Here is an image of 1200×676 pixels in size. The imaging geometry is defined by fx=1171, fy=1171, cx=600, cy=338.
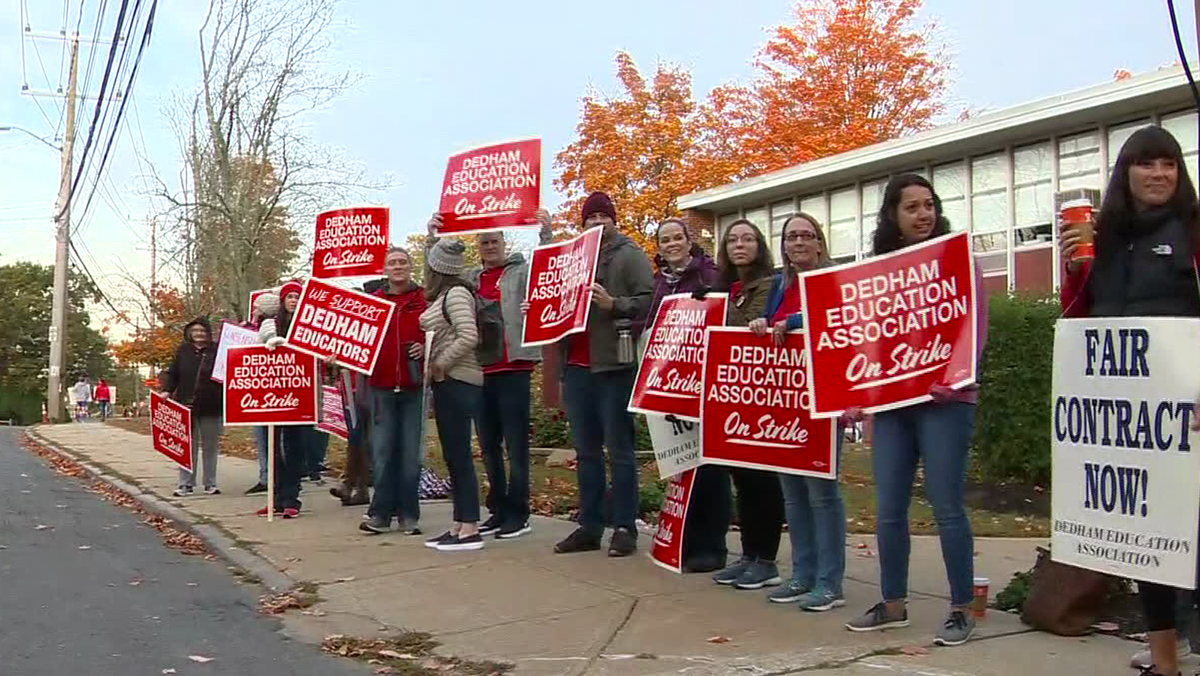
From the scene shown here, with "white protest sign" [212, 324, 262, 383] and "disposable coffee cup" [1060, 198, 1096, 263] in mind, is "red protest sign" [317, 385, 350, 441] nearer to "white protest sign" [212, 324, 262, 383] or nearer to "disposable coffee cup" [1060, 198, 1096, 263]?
"white protest sign" [212, 324, 262, 383]

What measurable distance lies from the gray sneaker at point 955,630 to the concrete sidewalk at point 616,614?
0.06 metres

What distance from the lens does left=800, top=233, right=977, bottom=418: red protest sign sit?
508cm

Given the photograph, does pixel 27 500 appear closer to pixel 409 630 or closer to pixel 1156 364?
pixel 409 630

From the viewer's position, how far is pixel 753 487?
652cm

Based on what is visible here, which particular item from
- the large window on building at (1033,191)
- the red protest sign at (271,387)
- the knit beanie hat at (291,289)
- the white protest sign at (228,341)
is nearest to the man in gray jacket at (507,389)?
the red protest sign at (271,387)

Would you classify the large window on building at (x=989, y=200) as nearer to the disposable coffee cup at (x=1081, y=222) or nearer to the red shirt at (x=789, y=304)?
the red shirt at (x=789, y=304)

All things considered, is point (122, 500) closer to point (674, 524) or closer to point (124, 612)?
point (124, 612)

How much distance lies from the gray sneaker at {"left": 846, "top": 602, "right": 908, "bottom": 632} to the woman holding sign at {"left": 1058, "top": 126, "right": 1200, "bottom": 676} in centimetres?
117

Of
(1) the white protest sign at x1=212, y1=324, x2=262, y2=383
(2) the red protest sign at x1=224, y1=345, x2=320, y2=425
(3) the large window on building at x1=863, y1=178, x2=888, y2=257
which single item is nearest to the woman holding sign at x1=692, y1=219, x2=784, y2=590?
(2) the red protest sign at x1=224, y1=345, x2=320, y2=425

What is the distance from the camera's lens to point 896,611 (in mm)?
5297

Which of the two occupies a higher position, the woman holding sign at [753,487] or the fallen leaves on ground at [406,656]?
the woman holding sign at [753,487]

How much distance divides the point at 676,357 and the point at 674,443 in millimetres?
521

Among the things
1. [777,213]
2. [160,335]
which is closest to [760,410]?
[777,213]

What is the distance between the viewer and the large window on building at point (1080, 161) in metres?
20.6
